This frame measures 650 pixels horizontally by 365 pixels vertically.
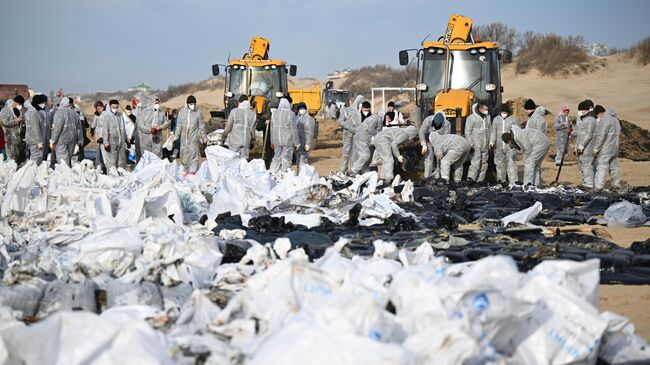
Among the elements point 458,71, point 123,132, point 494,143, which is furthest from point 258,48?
point 494,143

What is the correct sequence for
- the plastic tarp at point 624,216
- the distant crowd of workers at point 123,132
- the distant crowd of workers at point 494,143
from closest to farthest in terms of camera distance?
the plastic tarp at point 624,216
the distant crowd of workers at point 494,143
the distant crowd of workers at point 123,132

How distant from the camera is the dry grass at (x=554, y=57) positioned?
40.7m

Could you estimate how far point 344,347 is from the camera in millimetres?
3104

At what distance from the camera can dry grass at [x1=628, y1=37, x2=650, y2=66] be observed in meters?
40.7

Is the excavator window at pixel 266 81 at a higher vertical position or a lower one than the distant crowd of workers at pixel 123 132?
higher

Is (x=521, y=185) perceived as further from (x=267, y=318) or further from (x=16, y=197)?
(x=267, y=318)

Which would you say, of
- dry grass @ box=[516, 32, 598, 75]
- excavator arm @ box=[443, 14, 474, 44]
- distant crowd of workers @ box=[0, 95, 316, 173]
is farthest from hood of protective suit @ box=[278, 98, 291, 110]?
dry grass @ box=[516, 32, 598, 75]

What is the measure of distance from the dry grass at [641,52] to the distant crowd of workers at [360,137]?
28.4 metres

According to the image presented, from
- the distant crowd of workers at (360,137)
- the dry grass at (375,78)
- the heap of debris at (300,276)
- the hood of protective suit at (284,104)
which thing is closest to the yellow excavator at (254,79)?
the distant crowd of workers at (360,137)

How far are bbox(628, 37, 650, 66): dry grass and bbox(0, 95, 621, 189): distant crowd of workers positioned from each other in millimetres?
28437

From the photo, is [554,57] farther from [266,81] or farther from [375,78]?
[266,81]

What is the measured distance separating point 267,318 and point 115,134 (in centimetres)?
1153

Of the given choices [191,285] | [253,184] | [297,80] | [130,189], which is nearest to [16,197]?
[130,189]

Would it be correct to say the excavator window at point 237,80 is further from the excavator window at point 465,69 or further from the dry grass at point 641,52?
the dry grass at point 641,52
